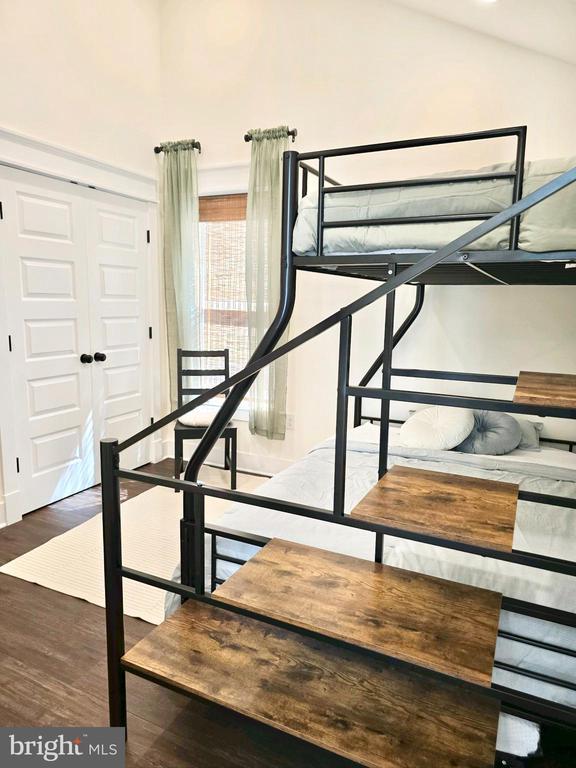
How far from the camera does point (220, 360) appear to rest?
4.05 m

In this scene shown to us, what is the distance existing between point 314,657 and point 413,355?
2354 mm

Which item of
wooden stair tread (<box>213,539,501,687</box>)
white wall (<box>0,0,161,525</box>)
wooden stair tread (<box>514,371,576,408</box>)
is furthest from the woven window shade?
wooden stair tread (<box>213,539,501,687</box>)

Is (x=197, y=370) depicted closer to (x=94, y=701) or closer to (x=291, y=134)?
(x=291, y=134)

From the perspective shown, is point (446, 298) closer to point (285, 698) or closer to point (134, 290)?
point (134, 290)

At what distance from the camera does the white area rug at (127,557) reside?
7.88 feet

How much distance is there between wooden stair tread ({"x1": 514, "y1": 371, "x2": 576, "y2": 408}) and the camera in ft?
3.41

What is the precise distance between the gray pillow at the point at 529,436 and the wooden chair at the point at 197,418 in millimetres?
1881

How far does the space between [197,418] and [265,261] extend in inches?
49.7

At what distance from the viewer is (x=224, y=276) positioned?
13.2 feet

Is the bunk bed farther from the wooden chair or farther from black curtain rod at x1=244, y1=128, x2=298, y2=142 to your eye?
black curtain rod at x1=244, y1=128, x2=298, y2=142

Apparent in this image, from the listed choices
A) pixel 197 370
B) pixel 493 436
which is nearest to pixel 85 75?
pixel 197 370

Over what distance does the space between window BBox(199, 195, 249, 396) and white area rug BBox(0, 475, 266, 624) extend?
1.22m

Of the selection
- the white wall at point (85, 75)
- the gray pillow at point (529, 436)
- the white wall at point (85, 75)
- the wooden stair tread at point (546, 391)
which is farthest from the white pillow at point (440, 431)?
the white wall at point (85, 75)

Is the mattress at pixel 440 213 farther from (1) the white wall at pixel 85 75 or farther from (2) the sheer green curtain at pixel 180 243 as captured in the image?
(2) the sheer green curtain at pixel 180 243
